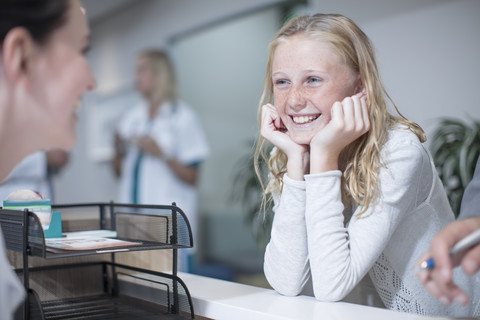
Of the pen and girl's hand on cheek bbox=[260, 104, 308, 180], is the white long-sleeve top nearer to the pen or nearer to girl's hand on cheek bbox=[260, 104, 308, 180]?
girl's hand on cheek bbox=[260, 104, 308, 180]

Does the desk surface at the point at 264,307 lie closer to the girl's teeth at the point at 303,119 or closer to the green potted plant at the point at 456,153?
the girl's teeth at the point at 303,119

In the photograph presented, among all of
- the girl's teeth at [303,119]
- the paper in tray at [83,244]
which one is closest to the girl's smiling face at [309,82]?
the girl's teeth at [303,119]

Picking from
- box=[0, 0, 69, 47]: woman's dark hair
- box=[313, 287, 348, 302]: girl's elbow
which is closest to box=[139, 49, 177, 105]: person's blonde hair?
box=[313, 287, 348, 302]: girl's elbow

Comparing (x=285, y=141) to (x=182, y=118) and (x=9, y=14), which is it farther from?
(x=182, y=118)

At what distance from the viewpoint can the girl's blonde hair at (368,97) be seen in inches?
45.6

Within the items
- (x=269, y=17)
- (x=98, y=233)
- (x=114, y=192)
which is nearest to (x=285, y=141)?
(x=98, y=233)

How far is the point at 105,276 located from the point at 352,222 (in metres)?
0.64

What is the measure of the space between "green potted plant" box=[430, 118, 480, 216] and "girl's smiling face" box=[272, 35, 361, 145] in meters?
1.18

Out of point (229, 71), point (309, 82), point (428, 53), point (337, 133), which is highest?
point (229, 71)

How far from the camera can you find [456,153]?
2.26m

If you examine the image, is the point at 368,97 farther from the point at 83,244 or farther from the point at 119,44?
the point at 119,44

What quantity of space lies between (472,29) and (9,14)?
2.45m

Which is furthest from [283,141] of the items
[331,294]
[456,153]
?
[456,153]

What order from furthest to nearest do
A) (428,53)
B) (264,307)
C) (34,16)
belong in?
1. (428,53)
2. (264,307)
3. (34,16)
